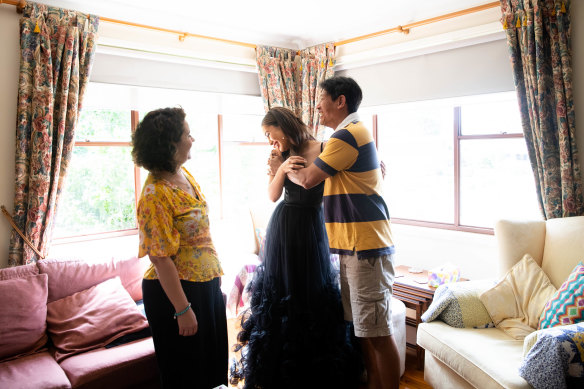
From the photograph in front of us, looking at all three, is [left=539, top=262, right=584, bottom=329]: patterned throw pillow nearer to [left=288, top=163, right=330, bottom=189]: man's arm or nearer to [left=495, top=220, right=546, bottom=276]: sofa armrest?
[left=495, top=220, right=546, bottom=276]: sofa armrest

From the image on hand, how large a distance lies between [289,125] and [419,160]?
84.4 inches

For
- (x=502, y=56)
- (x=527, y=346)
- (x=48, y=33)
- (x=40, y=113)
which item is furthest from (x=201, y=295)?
(x=502, y=56)

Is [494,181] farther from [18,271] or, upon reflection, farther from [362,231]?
[18,271]

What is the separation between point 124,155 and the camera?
3574 millimetres

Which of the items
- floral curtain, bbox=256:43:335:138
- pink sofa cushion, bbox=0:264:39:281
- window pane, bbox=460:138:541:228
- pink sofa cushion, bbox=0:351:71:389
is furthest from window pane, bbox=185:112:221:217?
window pane, bbox=460:138:541:228

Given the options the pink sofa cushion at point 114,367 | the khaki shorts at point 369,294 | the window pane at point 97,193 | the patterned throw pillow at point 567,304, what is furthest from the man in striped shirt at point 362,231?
the window pane at point 97,193

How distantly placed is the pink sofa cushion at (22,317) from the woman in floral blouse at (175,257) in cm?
Answer: 114

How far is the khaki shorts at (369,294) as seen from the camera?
187 centimetres

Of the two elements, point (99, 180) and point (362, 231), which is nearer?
point (362, 231)

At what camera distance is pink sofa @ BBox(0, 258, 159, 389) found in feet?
7.10

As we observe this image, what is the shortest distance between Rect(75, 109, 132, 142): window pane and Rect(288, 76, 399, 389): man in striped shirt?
216 cm

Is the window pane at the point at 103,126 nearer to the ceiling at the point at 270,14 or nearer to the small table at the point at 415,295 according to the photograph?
the ceiling at the point at 270,14

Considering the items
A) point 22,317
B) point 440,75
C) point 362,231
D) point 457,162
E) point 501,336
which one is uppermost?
point 440,75

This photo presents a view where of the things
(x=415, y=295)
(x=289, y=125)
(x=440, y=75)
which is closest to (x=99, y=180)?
(x=289, y=125)
